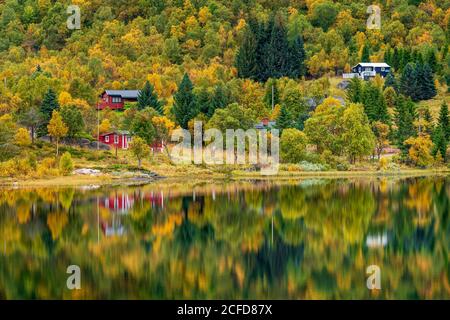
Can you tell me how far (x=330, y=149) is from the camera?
251ft

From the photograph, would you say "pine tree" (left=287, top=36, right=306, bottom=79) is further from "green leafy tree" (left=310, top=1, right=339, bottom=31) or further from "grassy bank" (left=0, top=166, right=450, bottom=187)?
"grassy bank" (left=0, top=166, right=450, bottom=187)

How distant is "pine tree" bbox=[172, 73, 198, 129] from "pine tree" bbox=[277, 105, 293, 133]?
7.67 meters

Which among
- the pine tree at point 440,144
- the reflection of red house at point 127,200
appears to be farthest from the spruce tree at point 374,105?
the reflection of red house at point 127,200

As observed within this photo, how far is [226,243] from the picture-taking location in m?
35.8

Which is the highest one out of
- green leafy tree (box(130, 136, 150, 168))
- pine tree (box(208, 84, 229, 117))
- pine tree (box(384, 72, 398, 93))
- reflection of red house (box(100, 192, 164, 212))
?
pine tree (box(384, 72, 398, 93))

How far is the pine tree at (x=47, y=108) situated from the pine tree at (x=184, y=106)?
35.1 feet

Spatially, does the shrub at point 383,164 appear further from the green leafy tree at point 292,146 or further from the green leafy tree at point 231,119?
the green leafy tree at point 231,119

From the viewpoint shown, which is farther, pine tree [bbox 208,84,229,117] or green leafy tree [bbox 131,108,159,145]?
pine tree [bbox 208,84,229,117]

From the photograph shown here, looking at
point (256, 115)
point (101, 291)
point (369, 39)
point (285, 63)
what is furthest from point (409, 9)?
point (101, 291)

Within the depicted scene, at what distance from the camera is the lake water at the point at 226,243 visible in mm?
27609

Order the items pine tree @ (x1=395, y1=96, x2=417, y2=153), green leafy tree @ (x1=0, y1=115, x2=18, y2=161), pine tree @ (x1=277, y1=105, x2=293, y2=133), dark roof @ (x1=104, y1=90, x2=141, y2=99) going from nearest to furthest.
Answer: green leafy tree @ (x1=0, y1=115, x2=18, y2=161) → pine tree @ (x1=395, y1=96, x2=417, y2=153) → pine tree @ (x1=277, y1=105, x2=293, y2=133) → dark roof @ (x1=104, y1=90, x2=141, y2=99)

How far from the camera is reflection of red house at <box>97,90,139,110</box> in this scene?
94375 millimetres

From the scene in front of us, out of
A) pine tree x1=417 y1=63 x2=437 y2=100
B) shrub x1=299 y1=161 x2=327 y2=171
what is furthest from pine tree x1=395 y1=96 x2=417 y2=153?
pine tree x1=417 y1=63 x2=437 y2=100

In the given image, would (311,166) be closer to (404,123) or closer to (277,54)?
(404,123)
